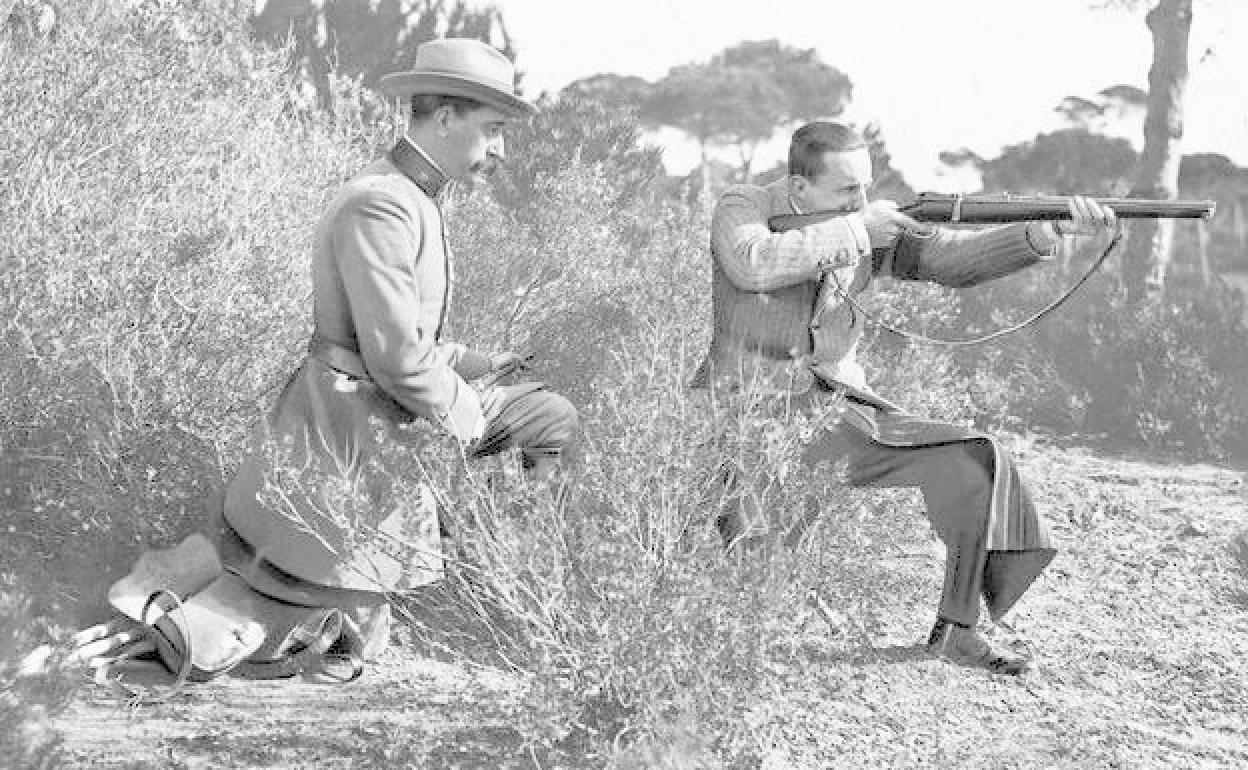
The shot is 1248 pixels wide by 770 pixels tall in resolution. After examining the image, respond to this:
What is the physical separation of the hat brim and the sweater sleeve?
3.23ft

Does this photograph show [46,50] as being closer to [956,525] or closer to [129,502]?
[129,502]

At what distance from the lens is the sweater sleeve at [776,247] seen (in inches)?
206

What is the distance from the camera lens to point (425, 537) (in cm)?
458

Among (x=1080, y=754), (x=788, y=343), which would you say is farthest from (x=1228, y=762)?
(x=788, y=343)

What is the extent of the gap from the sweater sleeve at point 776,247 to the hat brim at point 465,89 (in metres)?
0.98

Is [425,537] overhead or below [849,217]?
below

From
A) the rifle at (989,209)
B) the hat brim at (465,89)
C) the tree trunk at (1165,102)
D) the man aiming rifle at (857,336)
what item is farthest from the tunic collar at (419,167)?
the tree trunk at (1165,102)

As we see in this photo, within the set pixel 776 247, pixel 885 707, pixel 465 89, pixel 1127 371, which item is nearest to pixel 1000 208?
pixel 776 247

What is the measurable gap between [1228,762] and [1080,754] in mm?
566

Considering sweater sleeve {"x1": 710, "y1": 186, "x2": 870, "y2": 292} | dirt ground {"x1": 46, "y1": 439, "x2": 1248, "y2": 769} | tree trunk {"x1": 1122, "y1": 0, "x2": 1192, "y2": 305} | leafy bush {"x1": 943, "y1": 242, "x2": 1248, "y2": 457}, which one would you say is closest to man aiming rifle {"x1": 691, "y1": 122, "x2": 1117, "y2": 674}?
sweater sleeve {"x1": 710, "y1": 186, "x2": 870, "y2": 292}

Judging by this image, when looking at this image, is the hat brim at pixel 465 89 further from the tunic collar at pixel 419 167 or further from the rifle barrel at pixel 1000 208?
the rifle barrel at pixel 1000 208

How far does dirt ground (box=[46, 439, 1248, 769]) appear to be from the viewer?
4082 millimetres

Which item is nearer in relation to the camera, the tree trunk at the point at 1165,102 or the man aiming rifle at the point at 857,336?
the man aiming rifle at the point at 857,336

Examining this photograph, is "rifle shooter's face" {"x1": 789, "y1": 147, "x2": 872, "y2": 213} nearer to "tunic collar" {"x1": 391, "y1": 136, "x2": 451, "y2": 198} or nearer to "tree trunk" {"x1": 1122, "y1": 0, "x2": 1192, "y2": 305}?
"tunic collar" {"x1": 391, "y1": 136, "x2": 451, "y2": 198}
